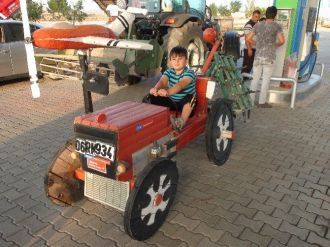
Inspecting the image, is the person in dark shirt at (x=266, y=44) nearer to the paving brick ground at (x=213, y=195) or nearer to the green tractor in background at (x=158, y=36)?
the paving brick ground at (x=213, y=195)

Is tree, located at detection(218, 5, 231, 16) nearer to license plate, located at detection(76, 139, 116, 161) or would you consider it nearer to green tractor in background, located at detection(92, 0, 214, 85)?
green tractor in background, located at detection(92, 0, 214, 85)

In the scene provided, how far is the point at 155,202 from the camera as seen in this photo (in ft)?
8.30

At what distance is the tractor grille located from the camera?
2.58 metres

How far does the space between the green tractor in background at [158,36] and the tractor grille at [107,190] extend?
4069mm

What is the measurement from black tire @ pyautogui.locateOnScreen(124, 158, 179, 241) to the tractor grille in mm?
223

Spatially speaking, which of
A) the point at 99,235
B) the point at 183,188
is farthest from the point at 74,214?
the point at 183,188

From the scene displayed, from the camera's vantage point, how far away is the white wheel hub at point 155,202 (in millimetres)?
2441

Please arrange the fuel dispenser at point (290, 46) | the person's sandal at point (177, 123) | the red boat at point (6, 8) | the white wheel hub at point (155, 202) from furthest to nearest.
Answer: the fuel dispenser at point (290, 46) < the red boat at point (6, 8) < the person's sandal at point (177, 123) < the white wheel hub at point (155, 202)

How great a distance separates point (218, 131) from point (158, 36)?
4667mm

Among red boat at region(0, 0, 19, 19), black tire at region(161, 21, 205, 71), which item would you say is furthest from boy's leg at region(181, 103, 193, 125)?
black tire at region(161, 21, 205, 71)

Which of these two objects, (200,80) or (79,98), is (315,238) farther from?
(79,98)

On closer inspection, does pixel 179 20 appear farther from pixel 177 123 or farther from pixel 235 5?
pixel 235 5

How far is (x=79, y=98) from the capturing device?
6.75 meters

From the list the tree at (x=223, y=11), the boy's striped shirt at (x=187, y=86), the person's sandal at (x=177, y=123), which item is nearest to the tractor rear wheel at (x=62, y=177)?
the person's sandal at (x=177, y=123)
